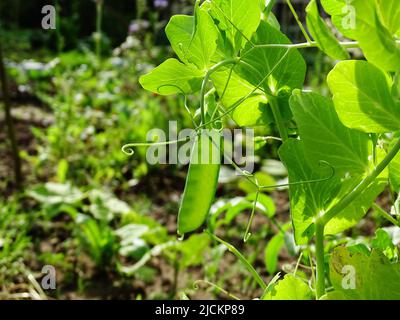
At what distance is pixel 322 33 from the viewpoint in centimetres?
51

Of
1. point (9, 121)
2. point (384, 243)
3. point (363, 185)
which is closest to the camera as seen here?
point (363, 185)

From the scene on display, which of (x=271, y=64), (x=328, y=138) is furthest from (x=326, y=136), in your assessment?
(x=271, y=64)

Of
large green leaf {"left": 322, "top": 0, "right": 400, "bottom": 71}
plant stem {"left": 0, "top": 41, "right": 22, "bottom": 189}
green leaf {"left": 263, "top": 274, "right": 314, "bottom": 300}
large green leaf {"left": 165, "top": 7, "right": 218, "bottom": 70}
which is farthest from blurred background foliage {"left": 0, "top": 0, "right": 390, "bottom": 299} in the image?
large green leaf {"left": 322, "top": 0, "right": 400, "bottom": 71}

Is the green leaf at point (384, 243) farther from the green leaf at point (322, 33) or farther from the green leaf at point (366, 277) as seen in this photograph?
the green leaf at point (322, 33)

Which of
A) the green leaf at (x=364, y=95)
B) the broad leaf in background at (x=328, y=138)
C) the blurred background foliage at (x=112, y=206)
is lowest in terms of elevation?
the blurred background foliage at (x=112, y=206)

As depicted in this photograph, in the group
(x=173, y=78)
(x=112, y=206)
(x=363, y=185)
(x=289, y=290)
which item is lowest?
(x=112, y=206)

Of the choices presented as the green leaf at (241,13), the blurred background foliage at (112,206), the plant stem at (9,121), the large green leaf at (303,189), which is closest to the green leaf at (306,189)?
the large green leaf at (303,189)

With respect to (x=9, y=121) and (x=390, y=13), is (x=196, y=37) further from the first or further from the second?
(x=9, y=121)

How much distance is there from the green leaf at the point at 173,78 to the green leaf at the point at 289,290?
220mm

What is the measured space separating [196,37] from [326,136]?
0.51 ft

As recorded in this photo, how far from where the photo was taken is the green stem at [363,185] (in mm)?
565

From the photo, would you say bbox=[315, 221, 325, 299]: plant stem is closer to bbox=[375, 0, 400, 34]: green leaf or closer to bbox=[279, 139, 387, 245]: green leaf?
bbox=[279, 139, 387, 245]: green leaf
